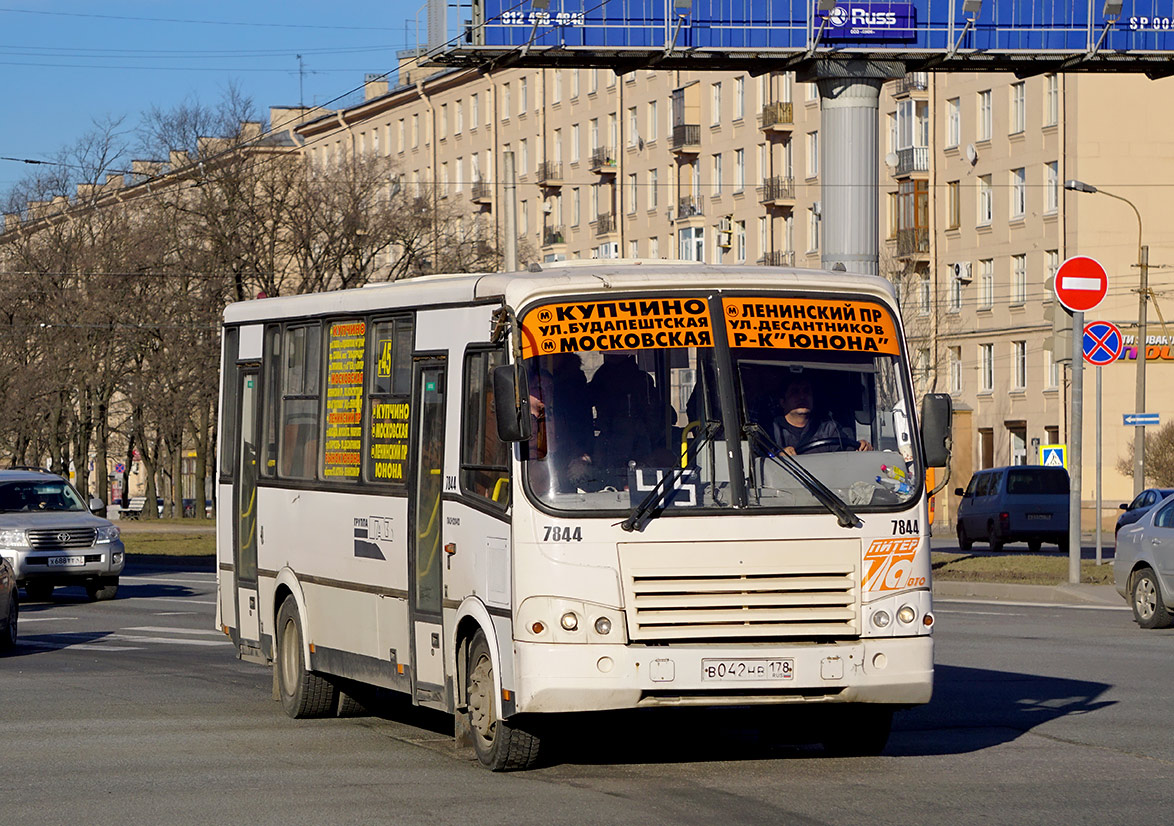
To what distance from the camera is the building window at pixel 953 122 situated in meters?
70.9

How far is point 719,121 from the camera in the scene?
3322 inches

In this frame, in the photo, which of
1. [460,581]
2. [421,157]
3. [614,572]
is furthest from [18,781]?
[421,157]

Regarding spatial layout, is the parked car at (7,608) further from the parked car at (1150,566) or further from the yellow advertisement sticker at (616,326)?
the parked car at (1150,566)

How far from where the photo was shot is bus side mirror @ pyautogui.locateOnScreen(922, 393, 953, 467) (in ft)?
33.8

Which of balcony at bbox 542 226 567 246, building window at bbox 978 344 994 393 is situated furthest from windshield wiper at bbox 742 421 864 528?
balcony at bbox 542 226 567 246

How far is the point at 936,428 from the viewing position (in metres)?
10.4

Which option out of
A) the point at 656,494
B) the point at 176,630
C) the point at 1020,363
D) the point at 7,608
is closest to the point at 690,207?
the point at 1020,363

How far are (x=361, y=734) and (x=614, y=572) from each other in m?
3.16

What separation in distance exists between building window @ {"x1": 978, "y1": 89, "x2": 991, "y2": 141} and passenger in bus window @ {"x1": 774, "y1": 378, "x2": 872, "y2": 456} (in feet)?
199

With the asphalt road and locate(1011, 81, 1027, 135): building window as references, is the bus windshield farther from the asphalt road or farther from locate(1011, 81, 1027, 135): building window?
locate(1011, 81, 1027, 135): building window

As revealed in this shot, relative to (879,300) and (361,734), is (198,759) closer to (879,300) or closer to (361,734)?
(361,734)

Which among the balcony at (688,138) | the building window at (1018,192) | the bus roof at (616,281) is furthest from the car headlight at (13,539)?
the balcony at (688,138)

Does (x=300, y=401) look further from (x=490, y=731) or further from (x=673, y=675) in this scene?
(x=673, y=675)

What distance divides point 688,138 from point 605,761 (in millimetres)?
75388
